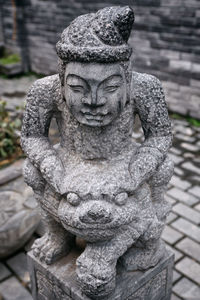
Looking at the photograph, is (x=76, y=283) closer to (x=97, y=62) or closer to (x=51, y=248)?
(x=51, y=248)

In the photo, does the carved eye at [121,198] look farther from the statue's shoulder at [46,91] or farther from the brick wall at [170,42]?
the brick wall at [170,42]

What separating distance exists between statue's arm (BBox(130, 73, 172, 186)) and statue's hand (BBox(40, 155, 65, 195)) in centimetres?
39

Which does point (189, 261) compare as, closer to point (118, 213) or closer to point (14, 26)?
point (118, 213)

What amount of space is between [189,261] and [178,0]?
4176mm

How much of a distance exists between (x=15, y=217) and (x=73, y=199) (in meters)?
1.47

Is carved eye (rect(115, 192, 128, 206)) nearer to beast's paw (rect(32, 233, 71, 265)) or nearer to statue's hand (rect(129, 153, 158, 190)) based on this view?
statue's hand (rect(129, 153, 158, 190))

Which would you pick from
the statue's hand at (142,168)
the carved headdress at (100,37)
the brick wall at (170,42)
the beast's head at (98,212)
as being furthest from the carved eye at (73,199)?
the brick wall at (170,42)

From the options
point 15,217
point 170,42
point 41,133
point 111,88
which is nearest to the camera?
point 111,88

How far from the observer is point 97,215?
1.78 m

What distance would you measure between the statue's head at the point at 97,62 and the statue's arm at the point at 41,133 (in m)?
0.23

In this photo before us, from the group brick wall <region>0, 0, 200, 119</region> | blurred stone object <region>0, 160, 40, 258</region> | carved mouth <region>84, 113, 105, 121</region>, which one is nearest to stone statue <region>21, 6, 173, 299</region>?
carved mouth <region>84, 113, 105, 121</region>

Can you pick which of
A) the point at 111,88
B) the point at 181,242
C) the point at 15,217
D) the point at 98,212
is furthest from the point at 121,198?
the point at 181,242

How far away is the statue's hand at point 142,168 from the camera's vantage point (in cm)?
192

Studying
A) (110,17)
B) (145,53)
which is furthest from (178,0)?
(110,17)
